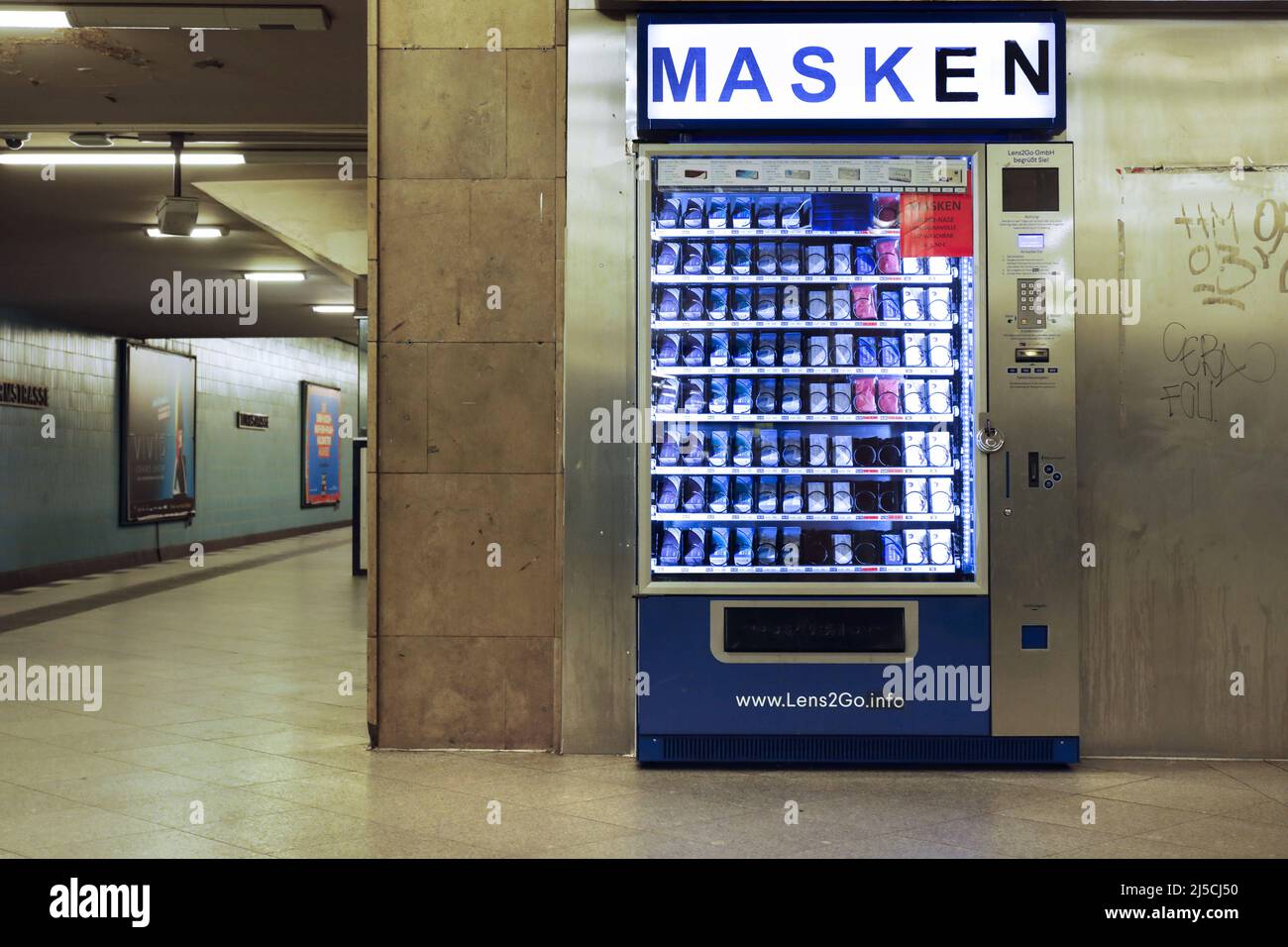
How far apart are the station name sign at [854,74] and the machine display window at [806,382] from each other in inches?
7.6

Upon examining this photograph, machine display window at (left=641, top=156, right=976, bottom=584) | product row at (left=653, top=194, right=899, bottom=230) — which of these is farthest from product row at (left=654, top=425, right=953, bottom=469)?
product row at (left=653, top=194, right=899, bottom=230)

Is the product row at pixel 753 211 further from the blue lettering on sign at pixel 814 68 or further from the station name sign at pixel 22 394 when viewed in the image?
the station name sign at pixel 22 394

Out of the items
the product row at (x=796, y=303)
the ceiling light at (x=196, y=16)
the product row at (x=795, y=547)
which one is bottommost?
the product row at (x=795, y=547)

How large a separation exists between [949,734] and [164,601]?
789 centimetres

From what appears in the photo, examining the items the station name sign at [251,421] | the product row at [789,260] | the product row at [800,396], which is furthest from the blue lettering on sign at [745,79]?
the station name sign at [251,421]

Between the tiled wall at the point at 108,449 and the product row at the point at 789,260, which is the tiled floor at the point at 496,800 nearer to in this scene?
the product row at the point at 789,260

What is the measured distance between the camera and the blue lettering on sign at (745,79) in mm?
4609

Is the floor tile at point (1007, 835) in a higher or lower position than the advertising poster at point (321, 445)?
lower

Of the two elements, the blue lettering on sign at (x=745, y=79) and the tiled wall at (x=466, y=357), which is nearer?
the blue lettering on sign at (x=745, y=79)

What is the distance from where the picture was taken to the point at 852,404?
4754 millimetres

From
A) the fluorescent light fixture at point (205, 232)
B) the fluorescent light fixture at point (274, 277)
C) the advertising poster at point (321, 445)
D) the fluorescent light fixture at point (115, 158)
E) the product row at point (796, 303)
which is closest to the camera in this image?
the product row at point (796, 303)

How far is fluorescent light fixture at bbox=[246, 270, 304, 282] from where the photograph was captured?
11930 millimetres

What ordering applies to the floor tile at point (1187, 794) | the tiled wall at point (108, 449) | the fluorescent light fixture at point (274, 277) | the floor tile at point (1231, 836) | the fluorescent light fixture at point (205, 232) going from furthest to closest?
the tiled wall at point (108, 449), the fluorescent light fixture at point (274, 277), the fluorescent light fixture at point (205, 232), the floor tile at point (1187, 794), the floor tile at point (1231, 836)

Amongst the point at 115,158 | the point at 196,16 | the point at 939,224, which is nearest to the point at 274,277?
the point at 115,158
